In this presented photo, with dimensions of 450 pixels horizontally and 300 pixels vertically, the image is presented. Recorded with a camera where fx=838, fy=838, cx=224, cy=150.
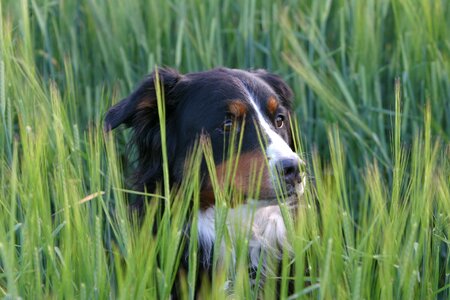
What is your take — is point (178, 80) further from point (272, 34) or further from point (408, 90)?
point (408, 90)

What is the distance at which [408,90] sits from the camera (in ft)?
11.7

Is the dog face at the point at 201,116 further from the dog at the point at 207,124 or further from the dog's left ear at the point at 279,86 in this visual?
the dog's left ear at the point at 279,86

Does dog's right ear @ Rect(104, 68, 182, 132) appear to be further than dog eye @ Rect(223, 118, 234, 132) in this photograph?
No

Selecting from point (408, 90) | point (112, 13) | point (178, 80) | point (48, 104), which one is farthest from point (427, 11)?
point (48, 104)

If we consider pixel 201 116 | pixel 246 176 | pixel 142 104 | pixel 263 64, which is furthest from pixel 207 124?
pixel 263 64

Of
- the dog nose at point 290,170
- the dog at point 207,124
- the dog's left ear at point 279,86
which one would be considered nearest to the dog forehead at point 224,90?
the dog at point 207,124

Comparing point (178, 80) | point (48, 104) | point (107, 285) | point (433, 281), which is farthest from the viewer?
point (178, 80)

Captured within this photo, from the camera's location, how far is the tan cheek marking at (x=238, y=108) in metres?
2.94

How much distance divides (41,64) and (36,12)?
0.91ft

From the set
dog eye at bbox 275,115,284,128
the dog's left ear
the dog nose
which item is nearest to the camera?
the dog nose

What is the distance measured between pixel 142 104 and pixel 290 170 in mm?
682

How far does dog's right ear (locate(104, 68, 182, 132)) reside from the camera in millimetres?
2852

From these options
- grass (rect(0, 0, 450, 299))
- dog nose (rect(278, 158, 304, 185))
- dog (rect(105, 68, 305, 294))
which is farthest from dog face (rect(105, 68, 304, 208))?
dog nose (rect(278, 158, 304, 185))

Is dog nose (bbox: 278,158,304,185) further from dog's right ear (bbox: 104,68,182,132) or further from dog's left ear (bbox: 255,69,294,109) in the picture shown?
dog's left ear (bbox: 255,69,294,109)
